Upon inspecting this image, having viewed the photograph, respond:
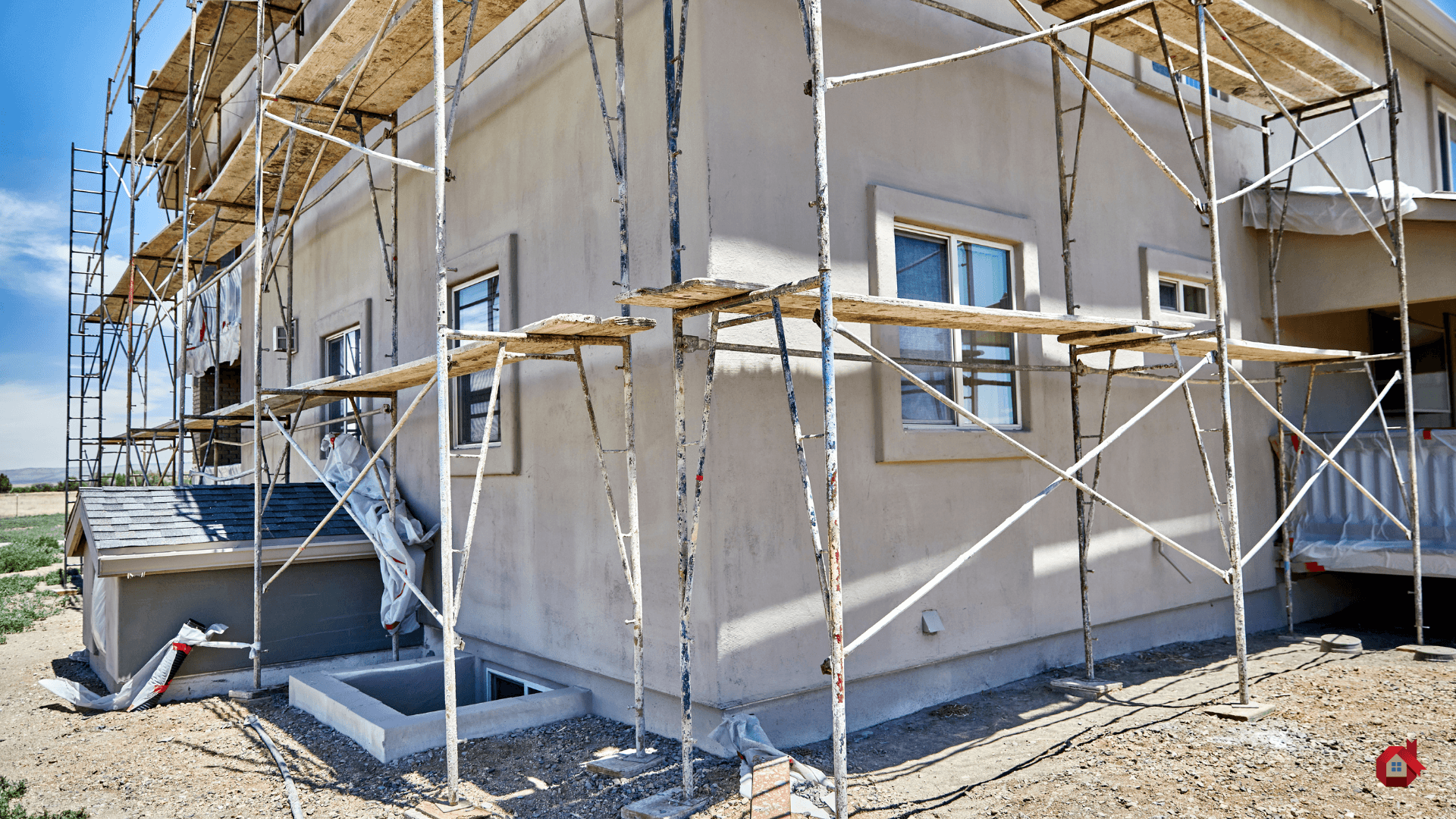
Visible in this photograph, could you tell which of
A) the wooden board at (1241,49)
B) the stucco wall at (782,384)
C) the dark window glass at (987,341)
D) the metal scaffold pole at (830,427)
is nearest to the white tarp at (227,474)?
the stucco wall at (782,384)

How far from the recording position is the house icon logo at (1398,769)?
4621 mm

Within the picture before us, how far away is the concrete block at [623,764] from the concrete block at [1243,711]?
140 inches

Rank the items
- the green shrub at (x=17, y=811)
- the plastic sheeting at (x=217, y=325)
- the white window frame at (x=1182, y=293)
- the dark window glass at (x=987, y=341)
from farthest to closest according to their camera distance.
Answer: the plastic sheeting at (x=217, y=325)
the white window frame at (x=1182, y=293)
the dark window glass at (x=987, y=341)
the green shrub at (x=17, y=811)

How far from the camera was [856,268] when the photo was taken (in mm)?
6082

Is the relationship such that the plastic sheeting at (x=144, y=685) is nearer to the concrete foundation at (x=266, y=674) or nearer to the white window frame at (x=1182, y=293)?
the concrete foundation at (x=266, y=674)

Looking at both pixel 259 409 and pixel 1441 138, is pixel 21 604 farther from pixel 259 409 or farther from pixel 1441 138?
pixel 1441 138

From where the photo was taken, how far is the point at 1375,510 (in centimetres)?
888

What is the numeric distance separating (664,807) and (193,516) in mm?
5998

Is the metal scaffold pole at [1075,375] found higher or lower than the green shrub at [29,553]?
higher

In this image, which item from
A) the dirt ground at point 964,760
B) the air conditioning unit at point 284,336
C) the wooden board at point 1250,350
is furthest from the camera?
the air conditioning unit at point 284,336

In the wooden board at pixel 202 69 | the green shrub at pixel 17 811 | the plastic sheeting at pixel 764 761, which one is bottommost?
the green shrub at pixel 17 811

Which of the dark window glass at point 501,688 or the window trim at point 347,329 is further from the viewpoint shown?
the window trim at point 347,329

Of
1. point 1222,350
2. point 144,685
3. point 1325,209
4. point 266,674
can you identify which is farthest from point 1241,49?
point 144,685

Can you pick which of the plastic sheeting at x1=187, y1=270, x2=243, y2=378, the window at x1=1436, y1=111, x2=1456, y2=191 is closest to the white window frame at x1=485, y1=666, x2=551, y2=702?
the plastic sheeting at x1=187, y1=270, x2=243, y2=378
